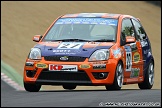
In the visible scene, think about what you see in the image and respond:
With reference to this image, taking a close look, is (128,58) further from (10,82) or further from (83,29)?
(10,82)

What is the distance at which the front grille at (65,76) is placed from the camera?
1265 cm

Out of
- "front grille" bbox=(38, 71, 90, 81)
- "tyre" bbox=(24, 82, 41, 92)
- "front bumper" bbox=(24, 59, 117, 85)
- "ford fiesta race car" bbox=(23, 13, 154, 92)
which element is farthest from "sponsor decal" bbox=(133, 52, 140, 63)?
"tyre" bbox=(24, 82, 41, 92)

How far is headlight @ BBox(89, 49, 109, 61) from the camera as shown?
12703 mm

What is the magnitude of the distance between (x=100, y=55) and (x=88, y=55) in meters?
0.23

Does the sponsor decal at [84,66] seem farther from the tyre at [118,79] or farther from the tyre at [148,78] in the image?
the tyre at [148,78]

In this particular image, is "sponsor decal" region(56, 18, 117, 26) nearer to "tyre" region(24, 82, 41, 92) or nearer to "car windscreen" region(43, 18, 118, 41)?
"car windscreen" region(43, 18, 118, 41)

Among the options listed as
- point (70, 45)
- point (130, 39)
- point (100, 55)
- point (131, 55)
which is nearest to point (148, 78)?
point (131, 55)

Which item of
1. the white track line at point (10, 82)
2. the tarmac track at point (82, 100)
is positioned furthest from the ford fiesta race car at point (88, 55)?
the white track line at point (10, 82)

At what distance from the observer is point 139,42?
14.5 metres

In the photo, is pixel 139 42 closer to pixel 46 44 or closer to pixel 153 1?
pixel 46 44

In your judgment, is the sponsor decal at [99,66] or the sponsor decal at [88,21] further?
the sponsor decal at [88,21]

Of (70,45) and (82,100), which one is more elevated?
(70,45)

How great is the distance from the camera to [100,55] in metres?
12.7

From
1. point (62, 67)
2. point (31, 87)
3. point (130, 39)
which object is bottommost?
point (31, 87)
